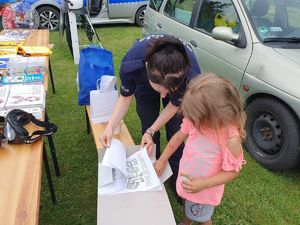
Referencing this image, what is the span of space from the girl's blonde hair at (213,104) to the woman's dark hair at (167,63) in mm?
149

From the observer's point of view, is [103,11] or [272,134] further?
[103,11]

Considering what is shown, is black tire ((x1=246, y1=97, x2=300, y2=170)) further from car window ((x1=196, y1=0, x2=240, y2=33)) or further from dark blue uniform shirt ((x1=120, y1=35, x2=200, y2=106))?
dark blue uniform shirt ((x1=120, y1=35, x2=200, y2=106))

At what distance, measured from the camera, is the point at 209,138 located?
154 cm

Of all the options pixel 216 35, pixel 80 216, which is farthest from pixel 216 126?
pixel 216 35

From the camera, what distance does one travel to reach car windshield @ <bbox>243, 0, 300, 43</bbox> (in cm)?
289

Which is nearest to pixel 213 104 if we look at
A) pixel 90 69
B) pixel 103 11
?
pixel 90 69

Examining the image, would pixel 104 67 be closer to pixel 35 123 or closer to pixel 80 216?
pixel 35 123

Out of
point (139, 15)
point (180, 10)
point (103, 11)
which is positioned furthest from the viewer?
point (139, 15)

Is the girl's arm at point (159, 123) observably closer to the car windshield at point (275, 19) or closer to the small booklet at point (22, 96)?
the small booklet at point (22, 96)

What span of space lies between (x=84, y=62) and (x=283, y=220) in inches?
76.4

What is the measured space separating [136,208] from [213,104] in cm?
58

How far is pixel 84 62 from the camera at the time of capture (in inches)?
107

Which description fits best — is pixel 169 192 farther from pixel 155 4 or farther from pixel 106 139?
pixel 155 4

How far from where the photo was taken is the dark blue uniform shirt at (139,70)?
5.71 feet
